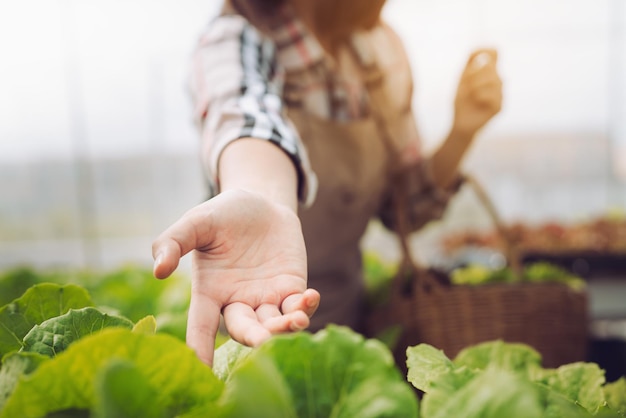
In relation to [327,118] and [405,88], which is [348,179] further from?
[405,88]

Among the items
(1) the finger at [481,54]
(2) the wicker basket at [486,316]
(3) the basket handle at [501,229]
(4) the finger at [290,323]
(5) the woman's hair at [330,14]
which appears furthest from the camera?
(3) the basket handle at [501,229]

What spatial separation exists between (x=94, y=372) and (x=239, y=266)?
0.73 ft

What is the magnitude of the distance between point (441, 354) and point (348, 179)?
2.67 feet

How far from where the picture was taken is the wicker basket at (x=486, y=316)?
1.25 meters

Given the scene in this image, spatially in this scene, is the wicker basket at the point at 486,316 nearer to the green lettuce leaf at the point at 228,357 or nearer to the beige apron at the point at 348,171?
the beige apron at the point at 348,171

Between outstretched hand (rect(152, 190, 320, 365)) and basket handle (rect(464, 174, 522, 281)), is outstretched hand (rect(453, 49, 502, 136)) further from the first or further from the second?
outstretched hand (rect(152, 190, 320, 365))

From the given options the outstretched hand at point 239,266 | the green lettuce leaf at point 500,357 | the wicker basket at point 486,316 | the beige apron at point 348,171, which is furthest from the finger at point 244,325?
the wicker basket at point 486,316

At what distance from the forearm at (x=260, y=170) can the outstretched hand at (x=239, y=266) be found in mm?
74

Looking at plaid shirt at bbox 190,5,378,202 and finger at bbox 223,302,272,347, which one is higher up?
plaid shirt at bbox 190,5,378,202

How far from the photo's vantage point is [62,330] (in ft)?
1.43

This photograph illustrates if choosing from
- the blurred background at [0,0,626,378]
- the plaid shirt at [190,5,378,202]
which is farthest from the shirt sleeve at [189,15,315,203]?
the blurred background at [0,0,626,378]

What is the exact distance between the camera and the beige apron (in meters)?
1.23

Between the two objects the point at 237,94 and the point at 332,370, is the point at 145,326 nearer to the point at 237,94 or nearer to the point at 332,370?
the point at 332,370

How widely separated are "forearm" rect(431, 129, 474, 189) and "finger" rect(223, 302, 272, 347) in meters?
0.84
